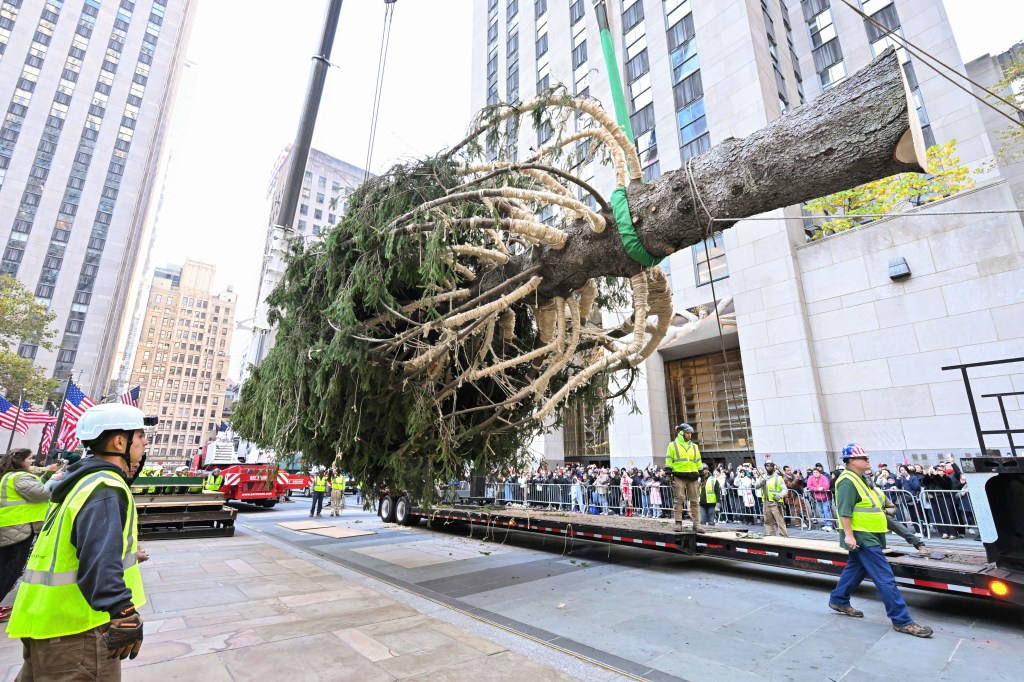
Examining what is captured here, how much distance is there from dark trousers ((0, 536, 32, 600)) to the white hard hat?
4.73 m

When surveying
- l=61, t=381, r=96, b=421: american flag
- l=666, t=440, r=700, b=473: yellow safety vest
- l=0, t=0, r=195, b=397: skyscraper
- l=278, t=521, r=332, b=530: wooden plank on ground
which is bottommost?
l=278, t=521, r=332, b=530: wooden plank on ground

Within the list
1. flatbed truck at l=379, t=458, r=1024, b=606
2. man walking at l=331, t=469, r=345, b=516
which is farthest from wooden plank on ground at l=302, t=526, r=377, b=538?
flatbed truck at l=379, t=458, r=1024, b=606

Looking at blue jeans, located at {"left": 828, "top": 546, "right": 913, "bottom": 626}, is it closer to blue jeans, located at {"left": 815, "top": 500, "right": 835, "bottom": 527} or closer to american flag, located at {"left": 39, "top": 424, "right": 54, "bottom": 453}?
blue jeans, located at {"left": 815, "top": 500, "right": 835, "bottom": 527}

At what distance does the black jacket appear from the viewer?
1995 mm

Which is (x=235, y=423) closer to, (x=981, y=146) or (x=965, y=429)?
(x=965, y=429)

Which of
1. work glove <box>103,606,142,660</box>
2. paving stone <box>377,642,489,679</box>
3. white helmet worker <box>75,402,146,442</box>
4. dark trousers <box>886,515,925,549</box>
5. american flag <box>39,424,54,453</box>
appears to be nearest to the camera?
work glove <box>103,606,142,660</box>

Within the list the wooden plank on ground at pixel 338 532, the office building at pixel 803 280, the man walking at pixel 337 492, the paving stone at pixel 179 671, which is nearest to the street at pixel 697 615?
the office building at pixel 803 280

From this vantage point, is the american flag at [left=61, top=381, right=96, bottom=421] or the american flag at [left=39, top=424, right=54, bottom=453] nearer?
the american flag at [left=61, top=381, right=96, bottom=421]

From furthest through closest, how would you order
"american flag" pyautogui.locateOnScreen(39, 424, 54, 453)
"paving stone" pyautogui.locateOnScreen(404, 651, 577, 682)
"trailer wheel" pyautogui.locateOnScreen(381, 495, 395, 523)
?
"american flag" pyautogui.locateOnScreen(39, 424, 54, 453)
"trailer wheel" pyautogui.locateOnScreen(381, 495, 395, 523)
"paving stone" pyautogui.locateOnScreen(404, 651, 577, 682)

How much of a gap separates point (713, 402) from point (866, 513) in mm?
15533

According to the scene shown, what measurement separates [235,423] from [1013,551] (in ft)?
33.7

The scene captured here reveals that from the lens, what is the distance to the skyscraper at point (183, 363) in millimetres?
97250

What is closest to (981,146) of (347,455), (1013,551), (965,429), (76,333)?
(965,429)

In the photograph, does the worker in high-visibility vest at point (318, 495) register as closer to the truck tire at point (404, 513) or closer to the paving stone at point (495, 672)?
the truck tire at point (404, 513)
